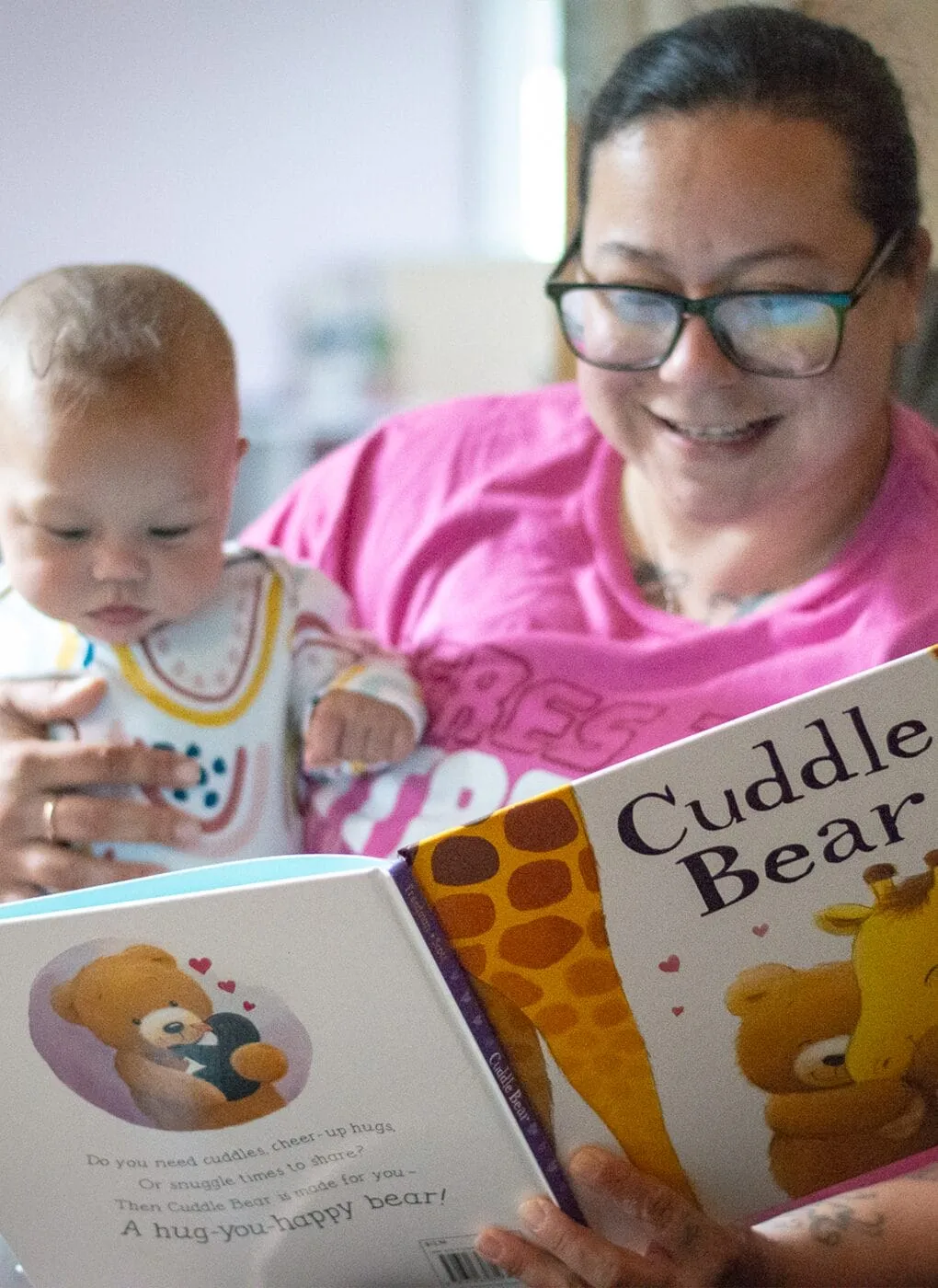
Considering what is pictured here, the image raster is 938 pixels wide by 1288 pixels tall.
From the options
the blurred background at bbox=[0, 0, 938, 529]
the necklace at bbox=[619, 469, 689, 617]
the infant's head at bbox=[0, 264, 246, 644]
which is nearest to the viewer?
the infant's head at bbox=[0, 264, 246, 644]

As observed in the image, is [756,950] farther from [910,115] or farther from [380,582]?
[910,115]

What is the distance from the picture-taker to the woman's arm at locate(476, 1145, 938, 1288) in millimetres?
892

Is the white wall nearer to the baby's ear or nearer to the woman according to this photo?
the woman

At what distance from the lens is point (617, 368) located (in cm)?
124

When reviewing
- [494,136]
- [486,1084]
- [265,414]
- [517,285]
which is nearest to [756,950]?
[486,1084]

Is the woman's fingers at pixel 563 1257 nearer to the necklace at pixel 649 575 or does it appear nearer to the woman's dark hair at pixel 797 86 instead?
the necklace at pixel 649 575

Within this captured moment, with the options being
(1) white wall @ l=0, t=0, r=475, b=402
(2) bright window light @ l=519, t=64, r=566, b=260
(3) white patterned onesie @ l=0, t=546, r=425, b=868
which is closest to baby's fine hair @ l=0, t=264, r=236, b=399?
(3) white patterned onesie @ l=0, t=546, r=425, b=868

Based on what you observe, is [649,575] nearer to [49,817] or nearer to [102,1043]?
[49,817]

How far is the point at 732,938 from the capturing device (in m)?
0.85

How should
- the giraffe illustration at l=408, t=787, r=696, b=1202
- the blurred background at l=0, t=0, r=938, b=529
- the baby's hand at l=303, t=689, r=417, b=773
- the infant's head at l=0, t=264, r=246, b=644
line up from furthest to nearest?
1. the blurred background at l=0, t=0, r=938, b=529
2. the baby's hand at l=303, t=689, r=417, b=773
3. the infant's head at l=0, t=264, r=246, b=644
4. the giraffe illustration at l=408, t=787, r=696, b=1202

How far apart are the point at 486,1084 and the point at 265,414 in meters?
3.10

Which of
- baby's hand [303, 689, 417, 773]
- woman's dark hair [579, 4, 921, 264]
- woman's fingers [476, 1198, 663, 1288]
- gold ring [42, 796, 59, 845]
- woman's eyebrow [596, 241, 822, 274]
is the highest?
woman's dark hair [579, 4, 921, 264]

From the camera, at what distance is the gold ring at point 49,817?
1.13 m

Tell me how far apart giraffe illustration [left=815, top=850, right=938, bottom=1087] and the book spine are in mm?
199
